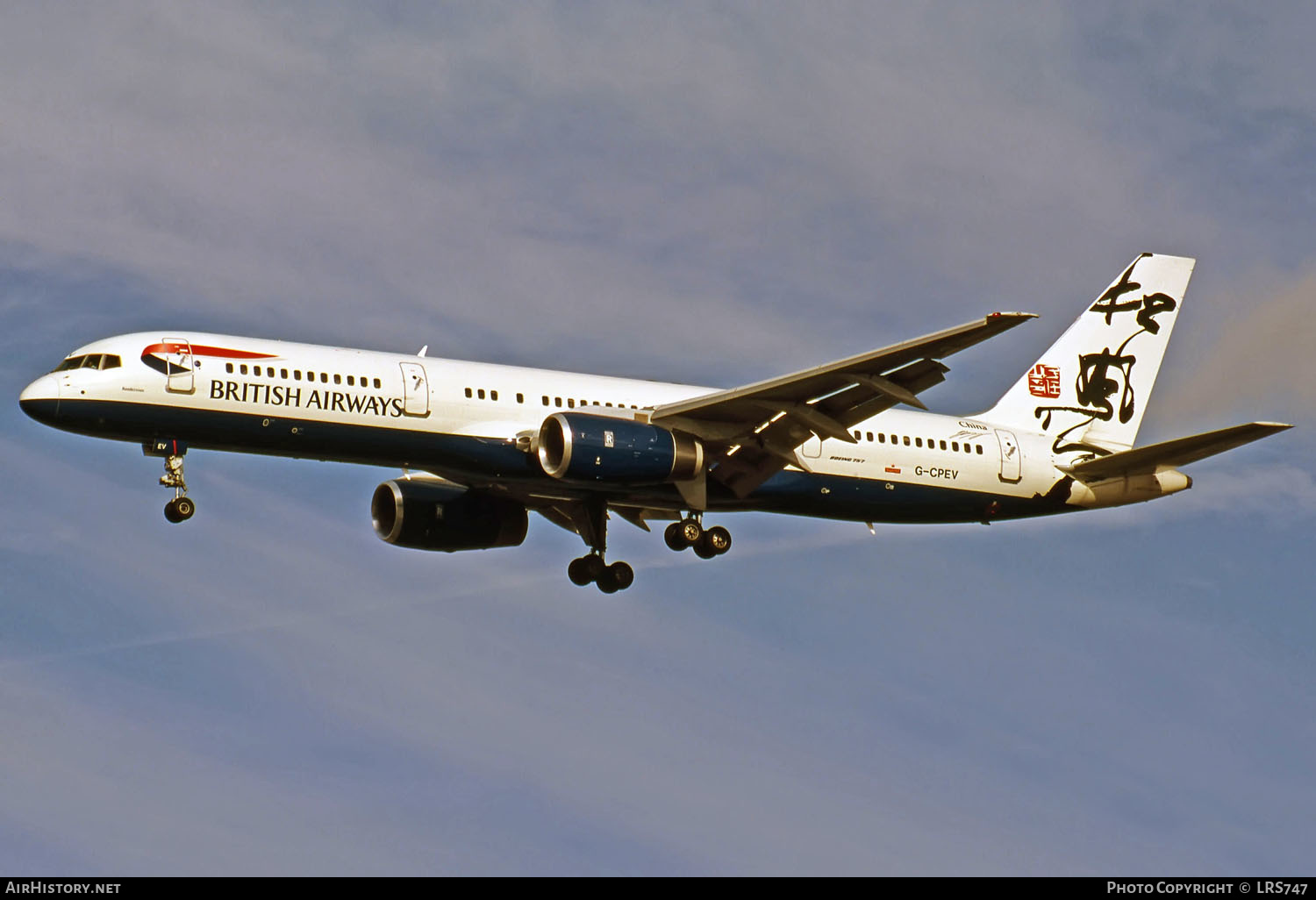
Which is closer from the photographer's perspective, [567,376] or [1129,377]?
[567,376]

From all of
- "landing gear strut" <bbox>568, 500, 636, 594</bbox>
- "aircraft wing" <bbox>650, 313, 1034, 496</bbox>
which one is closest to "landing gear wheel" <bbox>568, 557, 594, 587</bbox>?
"landing gear strut" <bbox>568, 500, 636, 594</bbox>

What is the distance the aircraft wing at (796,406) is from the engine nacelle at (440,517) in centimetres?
641

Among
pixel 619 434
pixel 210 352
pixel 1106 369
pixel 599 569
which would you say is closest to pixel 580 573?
pixel 599 569

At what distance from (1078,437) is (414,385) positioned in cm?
1916

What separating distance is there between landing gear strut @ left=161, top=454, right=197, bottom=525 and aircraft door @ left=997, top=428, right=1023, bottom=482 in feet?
68.5

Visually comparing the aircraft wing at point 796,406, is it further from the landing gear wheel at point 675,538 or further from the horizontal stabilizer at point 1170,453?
the horizontal stabilizer at point 1170,453

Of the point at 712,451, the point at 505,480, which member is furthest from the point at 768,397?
the point at 505,480

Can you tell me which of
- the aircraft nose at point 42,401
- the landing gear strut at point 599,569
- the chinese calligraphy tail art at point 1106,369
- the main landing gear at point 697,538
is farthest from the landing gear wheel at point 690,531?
the aircraft nose at point 42,401

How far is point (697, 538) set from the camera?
45531mm

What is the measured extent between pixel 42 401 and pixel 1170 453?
2647cm

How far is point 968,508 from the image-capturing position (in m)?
48.5

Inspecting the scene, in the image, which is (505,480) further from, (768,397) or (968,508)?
(968,508)

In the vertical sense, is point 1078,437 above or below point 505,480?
above

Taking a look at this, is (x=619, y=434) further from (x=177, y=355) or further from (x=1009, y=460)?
(x=1009, y=460)
